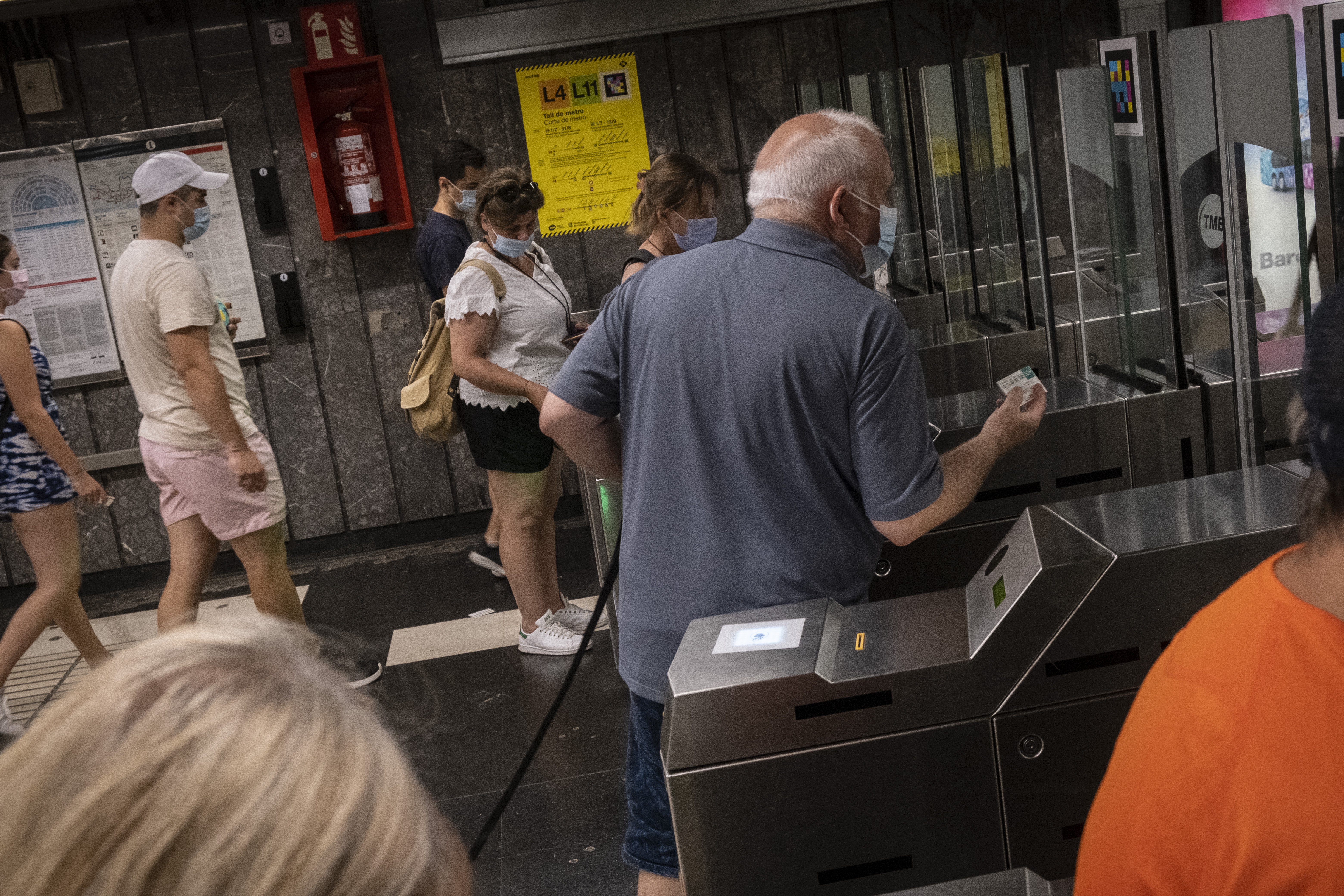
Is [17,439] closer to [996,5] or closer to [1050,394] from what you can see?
[1050,394]

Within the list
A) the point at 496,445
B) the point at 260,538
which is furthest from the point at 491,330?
the point at 260,538

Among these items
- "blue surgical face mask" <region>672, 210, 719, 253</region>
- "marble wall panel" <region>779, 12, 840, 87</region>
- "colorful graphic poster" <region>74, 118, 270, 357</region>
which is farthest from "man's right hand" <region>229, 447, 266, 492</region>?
"marble wall panel" <region>779, 12, 840, 87</region>

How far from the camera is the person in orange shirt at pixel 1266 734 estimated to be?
2.48 ft

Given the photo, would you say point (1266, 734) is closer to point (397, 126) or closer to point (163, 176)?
point (163, 176)

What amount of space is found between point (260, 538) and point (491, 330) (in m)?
0.80

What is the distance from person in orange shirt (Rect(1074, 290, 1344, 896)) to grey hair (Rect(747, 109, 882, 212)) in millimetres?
957

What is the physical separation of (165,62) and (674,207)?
105 inches

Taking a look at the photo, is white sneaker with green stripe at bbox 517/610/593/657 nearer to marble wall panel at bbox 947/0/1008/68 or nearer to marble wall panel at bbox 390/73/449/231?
marble wall panel at bbox 390/73/449/231

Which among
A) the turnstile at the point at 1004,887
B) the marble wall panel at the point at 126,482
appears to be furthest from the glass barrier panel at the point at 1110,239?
the marble wall panel at the point at 126,482

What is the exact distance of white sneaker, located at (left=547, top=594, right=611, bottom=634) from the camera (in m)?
3.62

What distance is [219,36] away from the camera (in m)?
4.54

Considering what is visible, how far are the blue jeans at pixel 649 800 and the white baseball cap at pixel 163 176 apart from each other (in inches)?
73.2

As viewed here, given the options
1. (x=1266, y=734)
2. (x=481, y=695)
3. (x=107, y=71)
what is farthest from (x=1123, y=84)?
(x=107, y=71)

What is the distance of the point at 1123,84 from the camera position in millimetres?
2381
